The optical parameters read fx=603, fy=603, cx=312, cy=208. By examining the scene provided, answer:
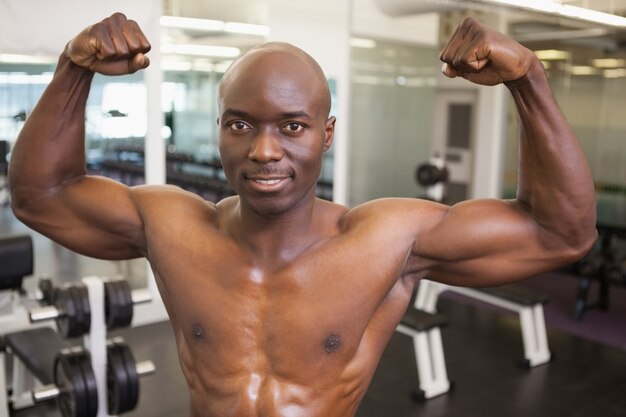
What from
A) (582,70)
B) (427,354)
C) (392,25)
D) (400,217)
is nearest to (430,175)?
(427,354)


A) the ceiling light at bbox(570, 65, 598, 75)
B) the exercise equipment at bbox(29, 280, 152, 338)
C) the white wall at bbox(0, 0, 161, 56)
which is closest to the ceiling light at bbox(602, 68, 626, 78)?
the ceiling light at bbox(570, 65, 598, 75)

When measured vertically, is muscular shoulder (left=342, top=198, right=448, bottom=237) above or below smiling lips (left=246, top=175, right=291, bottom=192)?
below

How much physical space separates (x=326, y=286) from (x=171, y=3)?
11.7 ft

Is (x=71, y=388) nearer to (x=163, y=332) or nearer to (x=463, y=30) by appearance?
(x=163, y=332)

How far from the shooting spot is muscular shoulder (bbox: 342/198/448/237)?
3.45 ft

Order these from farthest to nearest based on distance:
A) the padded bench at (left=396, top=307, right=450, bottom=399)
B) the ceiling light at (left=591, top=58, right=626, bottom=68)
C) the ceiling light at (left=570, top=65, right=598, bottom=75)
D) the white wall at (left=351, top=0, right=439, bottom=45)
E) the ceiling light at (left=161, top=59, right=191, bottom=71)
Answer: the ceiling light at (left=570, top=65, right=598, bottom=75), the ceiling light at (left=591, top=58, right=626, bottom=68), the white wall at (left=351, top=0, right=439, bottom=45), the ceiling light at (left=161, top=59, right=191, bottom=71), the padded bench at (left=396, top=307, right=450, bottom=399)

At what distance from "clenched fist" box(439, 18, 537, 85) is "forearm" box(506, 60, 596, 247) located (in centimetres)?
3

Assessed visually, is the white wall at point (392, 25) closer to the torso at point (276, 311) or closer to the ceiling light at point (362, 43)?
the ceiling light at point (362, 43)

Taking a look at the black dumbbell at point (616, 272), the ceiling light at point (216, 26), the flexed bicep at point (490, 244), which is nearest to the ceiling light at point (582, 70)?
the black dumbbell at point (616, 272)

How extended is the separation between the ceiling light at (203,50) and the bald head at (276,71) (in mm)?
3448

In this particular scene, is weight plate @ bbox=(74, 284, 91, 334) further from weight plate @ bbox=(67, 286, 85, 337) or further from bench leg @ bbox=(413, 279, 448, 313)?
bench leg @ bbox=(413, 279, 448, 313)

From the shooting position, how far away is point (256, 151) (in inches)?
34.9

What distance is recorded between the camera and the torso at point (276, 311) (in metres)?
1.01

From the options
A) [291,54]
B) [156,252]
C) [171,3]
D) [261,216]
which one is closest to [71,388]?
[156,252]
